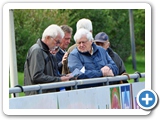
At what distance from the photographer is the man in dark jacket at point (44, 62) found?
6.75 m

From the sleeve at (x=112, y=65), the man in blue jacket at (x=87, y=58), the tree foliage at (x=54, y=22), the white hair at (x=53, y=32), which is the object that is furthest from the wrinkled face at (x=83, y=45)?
the tree foliage at (x=54, y=22)

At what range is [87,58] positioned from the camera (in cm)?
713

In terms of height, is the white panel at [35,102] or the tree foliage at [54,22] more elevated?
the tree foliage at [54,22]

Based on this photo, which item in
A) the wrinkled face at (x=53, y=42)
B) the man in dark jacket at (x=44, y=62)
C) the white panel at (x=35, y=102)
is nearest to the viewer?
the white panel at (x=35, y=102)

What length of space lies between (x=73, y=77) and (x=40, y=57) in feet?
1.44

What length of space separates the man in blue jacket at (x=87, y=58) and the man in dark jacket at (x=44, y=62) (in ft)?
0.67

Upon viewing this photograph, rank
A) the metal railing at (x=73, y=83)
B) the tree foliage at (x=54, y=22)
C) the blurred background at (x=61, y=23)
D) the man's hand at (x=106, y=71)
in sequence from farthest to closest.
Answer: the tree foliage at (x=54, y=22), the blurred background at (x=61, y=23), the man's hand at (x=106, y=71), the metal railing at (x=73, y=83)

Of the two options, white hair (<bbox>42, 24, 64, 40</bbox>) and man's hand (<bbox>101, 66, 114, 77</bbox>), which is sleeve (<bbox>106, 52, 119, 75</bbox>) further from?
white hair (<bbox>42, 24, 64, 40</bbox>)

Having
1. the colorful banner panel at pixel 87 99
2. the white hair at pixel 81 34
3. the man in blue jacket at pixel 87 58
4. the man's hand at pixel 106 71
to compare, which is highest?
the white hair at pixel 81 34

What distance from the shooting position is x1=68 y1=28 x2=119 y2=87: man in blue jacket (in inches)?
278

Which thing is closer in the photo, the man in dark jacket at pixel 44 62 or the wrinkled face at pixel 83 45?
the man in dark jacket at pixel 44 62

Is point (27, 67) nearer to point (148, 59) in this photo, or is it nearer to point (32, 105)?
point (32, 105)

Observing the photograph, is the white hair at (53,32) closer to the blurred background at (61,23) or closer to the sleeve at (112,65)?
the blurred background at (61,23)

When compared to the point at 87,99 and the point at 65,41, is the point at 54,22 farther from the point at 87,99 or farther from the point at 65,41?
the point at 87,99
